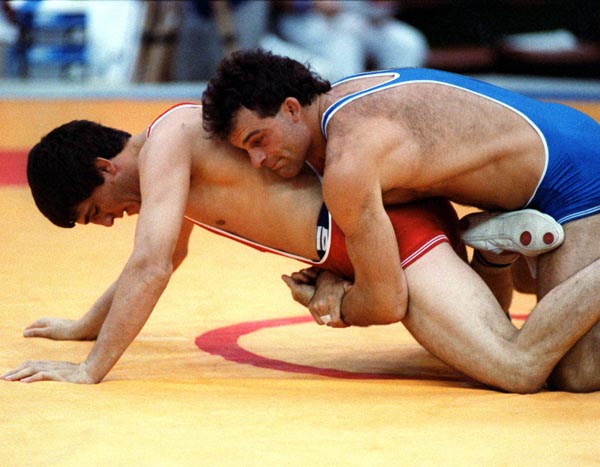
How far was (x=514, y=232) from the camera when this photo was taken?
311 centimetres

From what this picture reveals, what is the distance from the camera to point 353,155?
113 inches

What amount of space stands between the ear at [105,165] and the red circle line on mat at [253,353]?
69 centimetres

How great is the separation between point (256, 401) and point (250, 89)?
841mm

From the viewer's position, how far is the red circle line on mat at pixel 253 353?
3297 mm

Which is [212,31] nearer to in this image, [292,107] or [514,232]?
[292,107]

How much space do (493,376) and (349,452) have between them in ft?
2.45

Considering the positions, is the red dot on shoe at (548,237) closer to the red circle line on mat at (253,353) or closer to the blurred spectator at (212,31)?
the red circle line on mat at (253,353)

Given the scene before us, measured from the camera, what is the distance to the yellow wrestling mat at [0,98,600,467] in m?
2.39

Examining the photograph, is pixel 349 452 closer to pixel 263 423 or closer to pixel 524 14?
pixel 263 423

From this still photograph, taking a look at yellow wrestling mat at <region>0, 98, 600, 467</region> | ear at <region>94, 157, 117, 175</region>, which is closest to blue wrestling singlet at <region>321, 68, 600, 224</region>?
yellow wrestling mat at <region>0, 98, 600, 467</region>

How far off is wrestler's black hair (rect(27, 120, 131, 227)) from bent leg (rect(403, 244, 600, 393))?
0.94 m

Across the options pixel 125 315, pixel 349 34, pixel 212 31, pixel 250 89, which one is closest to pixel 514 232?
pixel 250 89

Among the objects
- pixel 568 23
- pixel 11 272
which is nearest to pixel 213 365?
pixel 11 272

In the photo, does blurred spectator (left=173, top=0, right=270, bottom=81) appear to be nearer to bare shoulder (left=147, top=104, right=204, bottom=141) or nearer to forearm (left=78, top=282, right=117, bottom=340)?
forearm (left=78, top=282, right=117, bottom=340)
